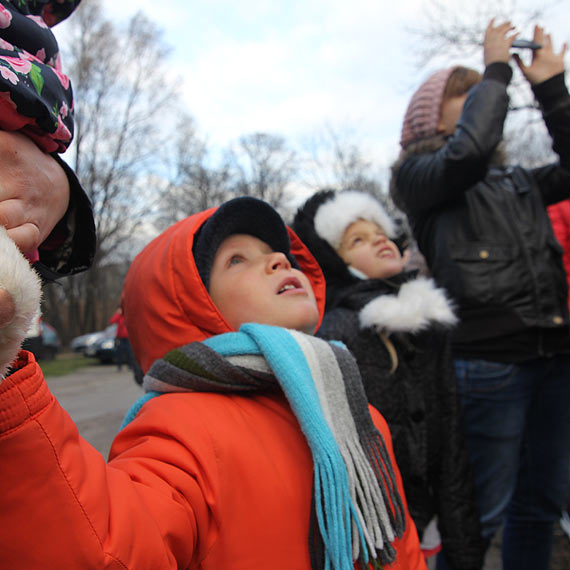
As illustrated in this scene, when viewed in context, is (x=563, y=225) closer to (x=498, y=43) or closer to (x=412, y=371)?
(x=498, y=43)

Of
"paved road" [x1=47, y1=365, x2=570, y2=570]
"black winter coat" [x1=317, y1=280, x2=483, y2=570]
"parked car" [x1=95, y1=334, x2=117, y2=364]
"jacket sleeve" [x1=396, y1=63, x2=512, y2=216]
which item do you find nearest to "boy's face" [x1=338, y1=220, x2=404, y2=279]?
"black winter coat" [x1=317, y1=280, x2=483, y2=570]

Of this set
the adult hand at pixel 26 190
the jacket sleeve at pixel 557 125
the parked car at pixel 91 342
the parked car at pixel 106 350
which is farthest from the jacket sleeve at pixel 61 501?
the parked car at pixel 91 342

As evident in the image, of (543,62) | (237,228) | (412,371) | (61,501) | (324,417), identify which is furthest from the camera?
(543,62)

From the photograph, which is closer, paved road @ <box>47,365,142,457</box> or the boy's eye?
the boy's eye

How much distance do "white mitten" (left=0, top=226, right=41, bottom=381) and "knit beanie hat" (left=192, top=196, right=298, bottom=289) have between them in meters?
0.90

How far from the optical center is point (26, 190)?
0.69 m

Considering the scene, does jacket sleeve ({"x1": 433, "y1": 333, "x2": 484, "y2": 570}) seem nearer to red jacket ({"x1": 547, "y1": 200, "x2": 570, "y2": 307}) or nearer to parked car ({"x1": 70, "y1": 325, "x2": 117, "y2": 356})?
red jacket ({"x1": 547, "y1": 200, "x2": 570, "y2": 307})

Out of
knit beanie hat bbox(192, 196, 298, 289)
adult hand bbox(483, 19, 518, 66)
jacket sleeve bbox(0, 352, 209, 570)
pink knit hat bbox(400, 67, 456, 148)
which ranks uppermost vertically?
adult hand bbox(483, 19, 518, 66)

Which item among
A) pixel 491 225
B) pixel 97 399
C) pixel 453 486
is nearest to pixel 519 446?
pixel 453 486

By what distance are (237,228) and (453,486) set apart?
4.23 feet

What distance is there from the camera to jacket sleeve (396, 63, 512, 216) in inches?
76.7

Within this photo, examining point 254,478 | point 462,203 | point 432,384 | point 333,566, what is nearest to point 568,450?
point 432,384

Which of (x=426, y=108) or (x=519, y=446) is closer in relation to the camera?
(x=519, y=446)

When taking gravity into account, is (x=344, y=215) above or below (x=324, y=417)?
above
